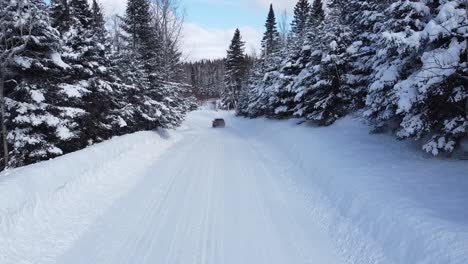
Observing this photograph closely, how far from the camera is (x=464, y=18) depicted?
339 inches

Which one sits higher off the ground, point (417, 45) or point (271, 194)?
point (417, 45)

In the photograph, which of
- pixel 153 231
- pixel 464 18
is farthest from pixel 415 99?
pixel 153 231

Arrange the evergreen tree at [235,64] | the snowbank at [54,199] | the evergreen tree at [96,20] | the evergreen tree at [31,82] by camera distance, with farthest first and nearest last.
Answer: the evergreen tree at [235,64] → the evergreen tree at [96,20] → the evergreen tree at [31,82] → the snowbank at [54,199]

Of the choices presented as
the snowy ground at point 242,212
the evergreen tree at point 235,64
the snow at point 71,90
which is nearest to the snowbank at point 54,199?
the snowy ground at point 242,212

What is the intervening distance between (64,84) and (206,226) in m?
9.16

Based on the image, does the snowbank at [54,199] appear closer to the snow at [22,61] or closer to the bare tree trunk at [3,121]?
the bare tree trunk at [3,121]

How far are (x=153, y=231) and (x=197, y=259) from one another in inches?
55.2

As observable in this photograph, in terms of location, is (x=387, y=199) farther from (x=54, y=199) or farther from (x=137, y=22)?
(x=137, y=22)

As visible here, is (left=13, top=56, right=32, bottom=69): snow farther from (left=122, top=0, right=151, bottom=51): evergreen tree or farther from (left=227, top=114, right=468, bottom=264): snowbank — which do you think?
(left=122, top=0, right=151, bottom=51): evergreen tree

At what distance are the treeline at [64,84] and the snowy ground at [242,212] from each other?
2.12 meters

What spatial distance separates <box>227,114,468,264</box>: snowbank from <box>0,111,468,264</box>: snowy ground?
0.07 feet

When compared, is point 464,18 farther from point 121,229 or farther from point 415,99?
point 121,229

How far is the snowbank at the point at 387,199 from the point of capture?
511 centimetres

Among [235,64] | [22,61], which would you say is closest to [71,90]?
[22,61]
